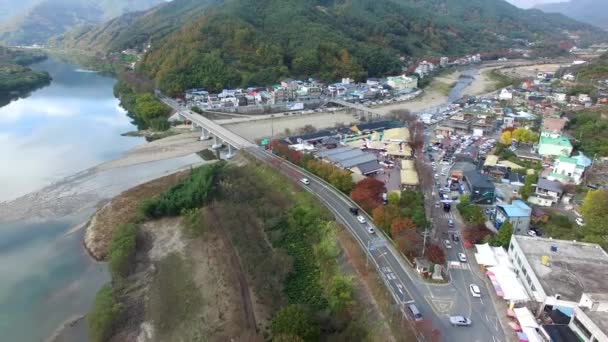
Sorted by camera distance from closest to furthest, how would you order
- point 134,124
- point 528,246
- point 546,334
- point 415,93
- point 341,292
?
point 546,334 → point 341,292 → point 528,246 → point 134,124 → point 415,93

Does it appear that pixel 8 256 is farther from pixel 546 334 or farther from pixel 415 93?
pixel 415 93

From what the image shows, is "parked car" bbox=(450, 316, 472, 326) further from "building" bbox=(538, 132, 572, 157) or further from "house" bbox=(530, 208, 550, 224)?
"building" bbox=(538, 132, 572, 157)

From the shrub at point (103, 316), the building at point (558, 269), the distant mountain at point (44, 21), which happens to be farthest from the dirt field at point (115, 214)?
the distant mountain at point (44, 21)

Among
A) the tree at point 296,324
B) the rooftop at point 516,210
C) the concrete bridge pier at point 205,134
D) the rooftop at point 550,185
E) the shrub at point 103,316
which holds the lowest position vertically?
the shrub at point 103,316

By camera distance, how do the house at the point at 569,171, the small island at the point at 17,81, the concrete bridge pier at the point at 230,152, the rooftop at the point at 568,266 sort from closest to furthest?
the rooftop at the point at 568,266 < the house at the point at 569,171 < the concrete bridge pier at the point at 230,152 < the small island at the point at 17,81

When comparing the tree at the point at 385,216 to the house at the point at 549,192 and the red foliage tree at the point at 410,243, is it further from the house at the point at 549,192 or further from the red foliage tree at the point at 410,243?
the house at the point at 549,192

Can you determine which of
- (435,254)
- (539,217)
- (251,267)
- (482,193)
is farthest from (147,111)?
(539,217)

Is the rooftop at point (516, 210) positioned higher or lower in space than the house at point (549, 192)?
higher

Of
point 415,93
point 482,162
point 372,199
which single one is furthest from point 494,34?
point 372,199
